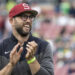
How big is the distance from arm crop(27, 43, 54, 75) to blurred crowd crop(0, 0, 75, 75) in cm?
393

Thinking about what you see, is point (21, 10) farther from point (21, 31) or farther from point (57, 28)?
point (57, 28)

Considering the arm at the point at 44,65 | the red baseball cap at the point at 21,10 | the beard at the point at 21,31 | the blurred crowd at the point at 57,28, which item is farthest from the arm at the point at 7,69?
the blurred crowd at the point at 57,28

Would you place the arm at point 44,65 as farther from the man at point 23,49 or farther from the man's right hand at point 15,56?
the man's right hand at point 15,56

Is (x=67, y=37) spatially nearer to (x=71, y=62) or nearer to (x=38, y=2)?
(x=71, y=62)

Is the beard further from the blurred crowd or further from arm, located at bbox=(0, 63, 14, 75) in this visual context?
the blurred crowd

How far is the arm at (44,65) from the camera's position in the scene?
14.3 feet

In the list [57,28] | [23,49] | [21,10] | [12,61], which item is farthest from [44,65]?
[57,28]

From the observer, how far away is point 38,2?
15953 mm

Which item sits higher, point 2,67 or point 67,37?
point 2,67

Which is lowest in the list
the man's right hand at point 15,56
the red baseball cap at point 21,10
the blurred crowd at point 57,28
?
the blurred crowd at point 57,28

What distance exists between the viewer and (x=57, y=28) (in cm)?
1266

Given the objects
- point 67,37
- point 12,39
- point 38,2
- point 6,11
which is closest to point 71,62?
point 67,37

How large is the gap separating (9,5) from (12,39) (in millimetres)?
10098

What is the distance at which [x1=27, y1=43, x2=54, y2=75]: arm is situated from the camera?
4.37 m
